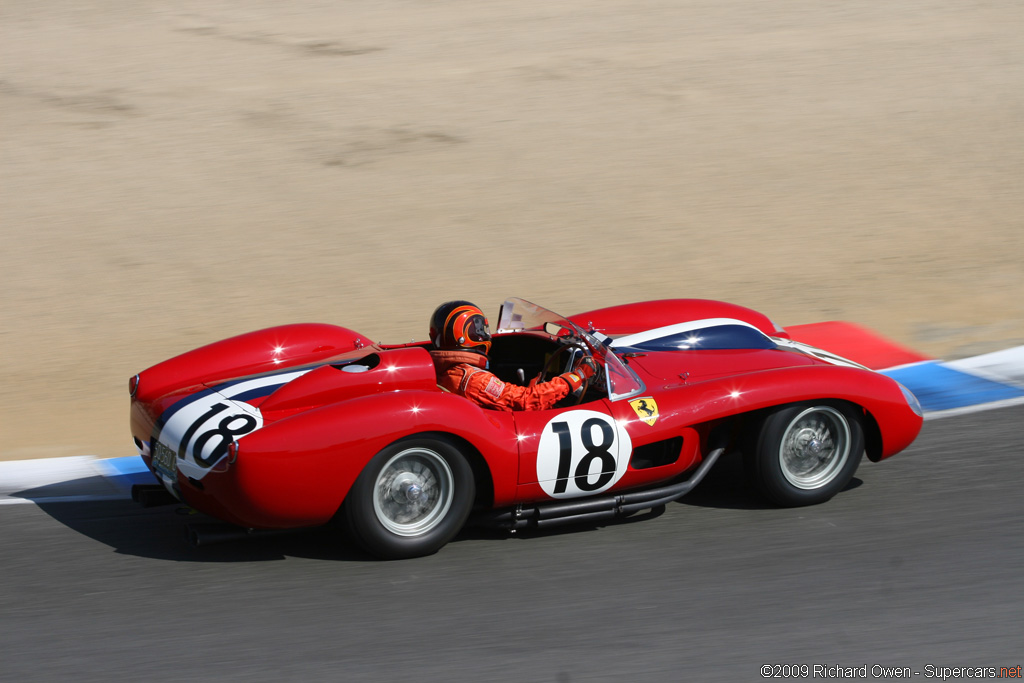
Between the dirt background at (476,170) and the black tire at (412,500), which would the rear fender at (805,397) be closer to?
the black tire at (412,500)

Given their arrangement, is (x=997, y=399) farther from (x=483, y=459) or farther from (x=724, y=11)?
(x=724, y=11)

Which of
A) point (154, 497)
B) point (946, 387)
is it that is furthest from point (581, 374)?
point (946, 387)

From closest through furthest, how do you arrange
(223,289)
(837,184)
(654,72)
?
(223,289)
(837,184)
(654,72)

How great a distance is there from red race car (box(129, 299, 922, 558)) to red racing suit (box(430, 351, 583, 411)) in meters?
0.12

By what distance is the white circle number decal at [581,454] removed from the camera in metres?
4.82

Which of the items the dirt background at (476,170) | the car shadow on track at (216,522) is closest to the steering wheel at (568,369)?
the car shadow on track at (216,522)

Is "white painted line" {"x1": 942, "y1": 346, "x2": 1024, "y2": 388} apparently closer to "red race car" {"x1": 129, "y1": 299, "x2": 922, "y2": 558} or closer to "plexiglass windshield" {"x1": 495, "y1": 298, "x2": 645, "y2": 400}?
"red race car" {"x1": 129, "y1": 299, "x2": 922, "y2": 558}

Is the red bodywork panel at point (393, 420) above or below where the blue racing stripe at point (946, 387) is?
above

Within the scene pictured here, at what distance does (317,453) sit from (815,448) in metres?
2.43

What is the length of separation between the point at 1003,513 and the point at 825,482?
84 centimetres

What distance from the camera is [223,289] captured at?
955 cm

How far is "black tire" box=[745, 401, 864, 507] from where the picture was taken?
5.12 meters

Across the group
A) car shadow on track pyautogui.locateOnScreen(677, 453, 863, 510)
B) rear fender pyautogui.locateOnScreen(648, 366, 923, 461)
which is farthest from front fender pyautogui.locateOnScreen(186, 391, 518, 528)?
car shadow on track pyautogui.locateOnScreen(677, 453, 863, 510)

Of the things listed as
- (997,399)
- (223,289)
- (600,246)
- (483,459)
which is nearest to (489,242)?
(600,246)
